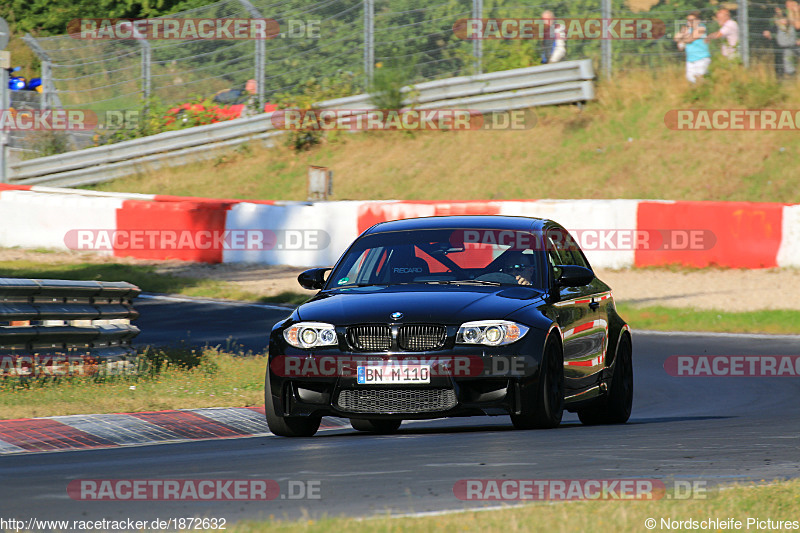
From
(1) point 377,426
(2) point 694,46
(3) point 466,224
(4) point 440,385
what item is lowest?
(1) point 377,426

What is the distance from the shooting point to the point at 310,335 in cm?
838

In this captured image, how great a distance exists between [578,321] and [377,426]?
5.59 ft

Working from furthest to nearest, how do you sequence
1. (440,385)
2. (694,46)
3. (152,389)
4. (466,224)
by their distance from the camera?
(694,46) → (152,389) → (466,224) → (440,385)

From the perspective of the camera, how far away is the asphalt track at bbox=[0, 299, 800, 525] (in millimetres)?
5660

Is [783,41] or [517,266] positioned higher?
[783,41]

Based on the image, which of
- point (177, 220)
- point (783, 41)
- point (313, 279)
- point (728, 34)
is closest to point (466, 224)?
point (313, 279)

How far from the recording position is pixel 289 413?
8602mm

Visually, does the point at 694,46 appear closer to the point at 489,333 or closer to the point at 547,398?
the point at 547,398

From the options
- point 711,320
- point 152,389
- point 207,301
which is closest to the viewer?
point 152,389

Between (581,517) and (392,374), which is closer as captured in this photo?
(581,517)

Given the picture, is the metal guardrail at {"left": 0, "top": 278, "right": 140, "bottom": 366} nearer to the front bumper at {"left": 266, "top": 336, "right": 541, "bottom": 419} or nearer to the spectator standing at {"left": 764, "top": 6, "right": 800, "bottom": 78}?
the front bumper at {"left": 266, "top": 336, "right": 541, "bottom": 419}

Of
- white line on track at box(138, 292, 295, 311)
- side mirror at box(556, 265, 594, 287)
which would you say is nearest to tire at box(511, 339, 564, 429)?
side mirror at box(556, 265, 594, 287)

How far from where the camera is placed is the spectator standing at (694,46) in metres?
27.9

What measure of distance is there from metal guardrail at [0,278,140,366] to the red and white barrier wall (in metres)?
10.7
